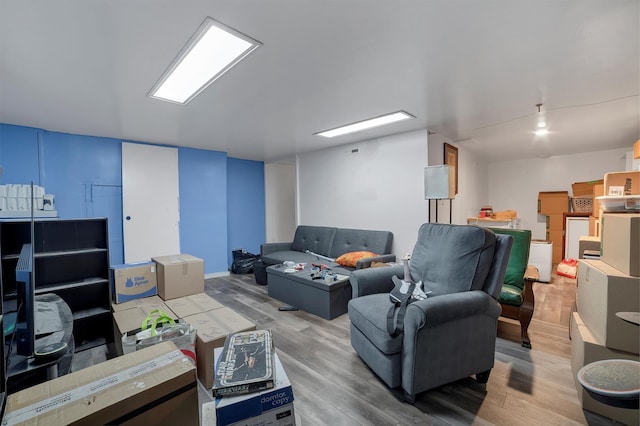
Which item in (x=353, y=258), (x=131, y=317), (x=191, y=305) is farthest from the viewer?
(x=353, y=258)

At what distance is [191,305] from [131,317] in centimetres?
45

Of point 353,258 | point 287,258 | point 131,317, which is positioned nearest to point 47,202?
point 131,317

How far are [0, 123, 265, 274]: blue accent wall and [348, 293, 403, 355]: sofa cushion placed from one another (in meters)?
3.59

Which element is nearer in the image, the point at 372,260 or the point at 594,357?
the point at 594,357

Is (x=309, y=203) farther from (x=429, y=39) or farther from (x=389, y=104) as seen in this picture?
(x=429, y=39)

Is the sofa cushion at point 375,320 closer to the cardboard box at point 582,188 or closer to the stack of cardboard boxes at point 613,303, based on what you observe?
the stack of cardboard boxes at point 613,303

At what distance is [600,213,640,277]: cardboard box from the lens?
146 cm

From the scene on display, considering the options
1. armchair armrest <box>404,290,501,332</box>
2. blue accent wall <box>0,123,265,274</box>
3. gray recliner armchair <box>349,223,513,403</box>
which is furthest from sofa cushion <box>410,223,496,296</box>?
blue accent wall <box>0,123,265,274</box>

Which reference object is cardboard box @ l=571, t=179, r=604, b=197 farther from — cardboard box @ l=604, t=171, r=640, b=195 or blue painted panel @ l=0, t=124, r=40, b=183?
→ blue painted panel @ l=0, t=124, r=40, b=183

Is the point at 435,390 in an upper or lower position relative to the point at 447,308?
lower

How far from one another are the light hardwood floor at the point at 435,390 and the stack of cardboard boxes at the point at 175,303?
1.10 ft

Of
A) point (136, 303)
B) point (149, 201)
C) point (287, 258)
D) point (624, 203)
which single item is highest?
point (149, 201)

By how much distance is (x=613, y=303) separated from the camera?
1.50m

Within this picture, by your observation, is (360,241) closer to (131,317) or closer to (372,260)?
(372,260)
